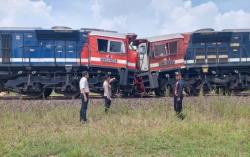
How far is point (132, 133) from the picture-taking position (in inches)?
357

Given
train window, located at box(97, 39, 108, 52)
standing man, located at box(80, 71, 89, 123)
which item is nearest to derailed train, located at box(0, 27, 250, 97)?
train window, located at box(97, 39, 108, 52)

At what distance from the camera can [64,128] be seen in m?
10.3

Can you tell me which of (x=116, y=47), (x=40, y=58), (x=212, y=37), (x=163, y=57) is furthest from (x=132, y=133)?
(x=212, y=37)

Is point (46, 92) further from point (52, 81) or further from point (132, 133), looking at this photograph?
point (132, 133)

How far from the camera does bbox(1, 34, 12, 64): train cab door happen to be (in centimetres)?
2072

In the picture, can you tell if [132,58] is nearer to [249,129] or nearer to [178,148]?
[249,129]

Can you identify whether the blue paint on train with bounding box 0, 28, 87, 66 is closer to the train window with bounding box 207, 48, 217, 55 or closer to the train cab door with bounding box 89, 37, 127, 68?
the train cab door with bounding box 89, 37, 127, 68

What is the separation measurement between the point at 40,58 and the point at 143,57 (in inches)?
220

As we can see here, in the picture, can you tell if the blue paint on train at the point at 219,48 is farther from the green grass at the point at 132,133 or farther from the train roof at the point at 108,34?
the green grass at the point at 132,133

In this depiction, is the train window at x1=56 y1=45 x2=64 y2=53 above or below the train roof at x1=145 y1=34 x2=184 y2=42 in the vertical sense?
below

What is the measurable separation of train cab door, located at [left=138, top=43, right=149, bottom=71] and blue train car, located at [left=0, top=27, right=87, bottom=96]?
3.21 m

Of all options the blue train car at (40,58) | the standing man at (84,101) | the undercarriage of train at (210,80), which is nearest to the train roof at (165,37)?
the undercarriage of train at (210,80)

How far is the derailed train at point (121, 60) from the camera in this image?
68.4 ft

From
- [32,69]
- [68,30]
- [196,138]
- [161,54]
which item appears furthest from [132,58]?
[196,138]
